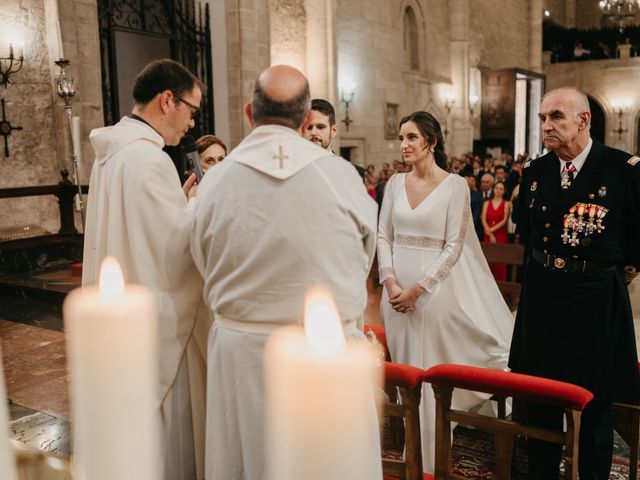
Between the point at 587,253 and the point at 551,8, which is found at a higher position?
the point at 551,8

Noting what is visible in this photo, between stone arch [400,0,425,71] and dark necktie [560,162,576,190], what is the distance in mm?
14947

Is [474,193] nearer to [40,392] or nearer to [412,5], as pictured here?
[40,392]

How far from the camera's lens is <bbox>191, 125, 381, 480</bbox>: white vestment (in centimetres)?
179

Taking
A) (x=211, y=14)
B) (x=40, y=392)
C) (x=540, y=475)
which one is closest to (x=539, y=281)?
(x=540, y=475)

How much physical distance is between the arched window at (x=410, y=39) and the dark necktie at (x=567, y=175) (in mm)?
15126

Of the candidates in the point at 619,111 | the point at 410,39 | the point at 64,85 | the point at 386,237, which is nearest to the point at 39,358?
the point at 386,237

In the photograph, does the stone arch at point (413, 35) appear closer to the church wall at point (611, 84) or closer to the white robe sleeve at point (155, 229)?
the church wall at point (611, 84)

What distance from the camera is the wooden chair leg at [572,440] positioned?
228 centimetres

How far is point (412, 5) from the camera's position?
17.2 meters

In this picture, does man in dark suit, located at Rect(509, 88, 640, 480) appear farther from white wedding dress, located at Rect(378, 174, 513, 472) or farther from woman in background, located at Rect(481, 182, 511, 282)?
woman in background, located at Rect(481, 182, 511, 282)

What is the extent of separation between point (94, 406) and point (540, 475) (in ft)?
9.41

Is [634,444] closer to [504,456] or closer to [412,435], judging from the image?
[504,456]

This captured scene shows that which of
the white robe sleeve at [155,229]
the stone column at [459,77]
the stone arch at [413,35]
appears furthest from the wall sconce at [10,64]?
the stone column at [459,77]

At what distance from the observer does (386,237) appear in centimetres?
378
